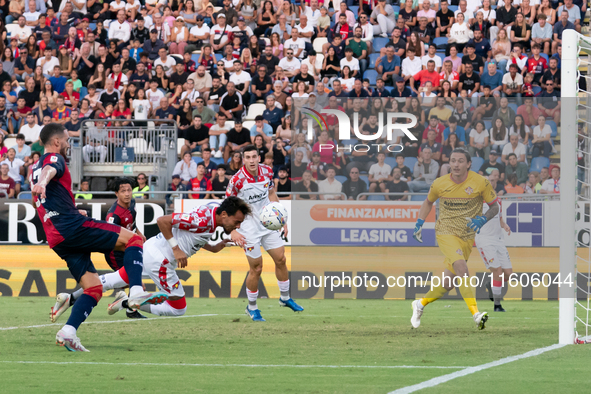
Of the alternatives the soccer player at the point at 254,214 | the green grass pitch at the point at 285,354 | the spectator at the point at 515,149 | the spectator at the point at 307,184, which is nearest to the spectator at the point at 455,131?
the spectator at the point at 515,149

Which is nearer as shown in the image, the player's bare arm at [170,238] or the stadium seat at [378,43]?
the player's bare arm at [170,238]

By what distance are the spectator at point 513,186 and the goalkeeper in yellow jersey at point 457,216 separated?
5.57 metres

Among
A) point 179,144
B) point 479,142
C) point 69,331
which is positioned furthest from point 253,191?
point 179,144

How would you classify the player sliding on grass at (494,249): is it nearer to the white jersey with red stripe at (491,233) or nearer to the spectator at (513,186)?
the white jersey with red stripe at (491,233)

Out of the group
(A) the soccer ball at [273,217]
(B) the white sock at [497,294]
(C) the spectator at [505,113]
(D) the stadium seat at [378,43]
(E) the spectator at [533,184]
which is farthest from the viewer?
(D) the stadium seat at [378,43]

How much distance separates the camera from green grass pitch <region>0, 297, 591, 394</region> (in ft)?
19.6

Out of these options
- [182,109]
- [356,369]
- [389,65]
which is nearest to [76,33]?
[182,109]

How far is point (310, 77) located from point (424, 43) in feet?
10.7

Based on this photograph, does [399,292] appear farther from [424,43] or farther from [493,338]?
[424,43]

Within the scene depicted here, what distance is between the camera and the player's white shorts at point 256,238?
1179 cm

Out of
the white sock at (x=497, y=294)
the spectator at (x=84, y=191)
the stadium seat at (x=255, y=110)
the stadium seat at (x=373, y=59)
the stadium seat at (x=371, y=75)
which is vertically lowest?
the white sock at (x=497, y=294)

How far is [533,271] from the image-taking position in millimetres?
15719

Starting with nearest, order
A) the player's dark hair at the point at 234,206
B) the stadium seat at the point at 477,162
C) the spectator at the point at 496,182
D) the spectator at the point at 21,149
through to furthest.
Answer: the player's dark hair at the point at 234,206
the spectator at the point at 496,182
the stadium seat at the point at 477,162
the spectator at the point at 21,149

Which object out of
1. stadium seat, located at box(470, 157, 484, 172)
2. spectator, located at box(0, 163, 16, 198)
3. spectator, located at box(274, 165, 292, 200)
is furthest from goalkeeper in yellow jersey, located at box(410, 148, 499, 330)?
spectator, located at box(0, 163, 16, 198)
